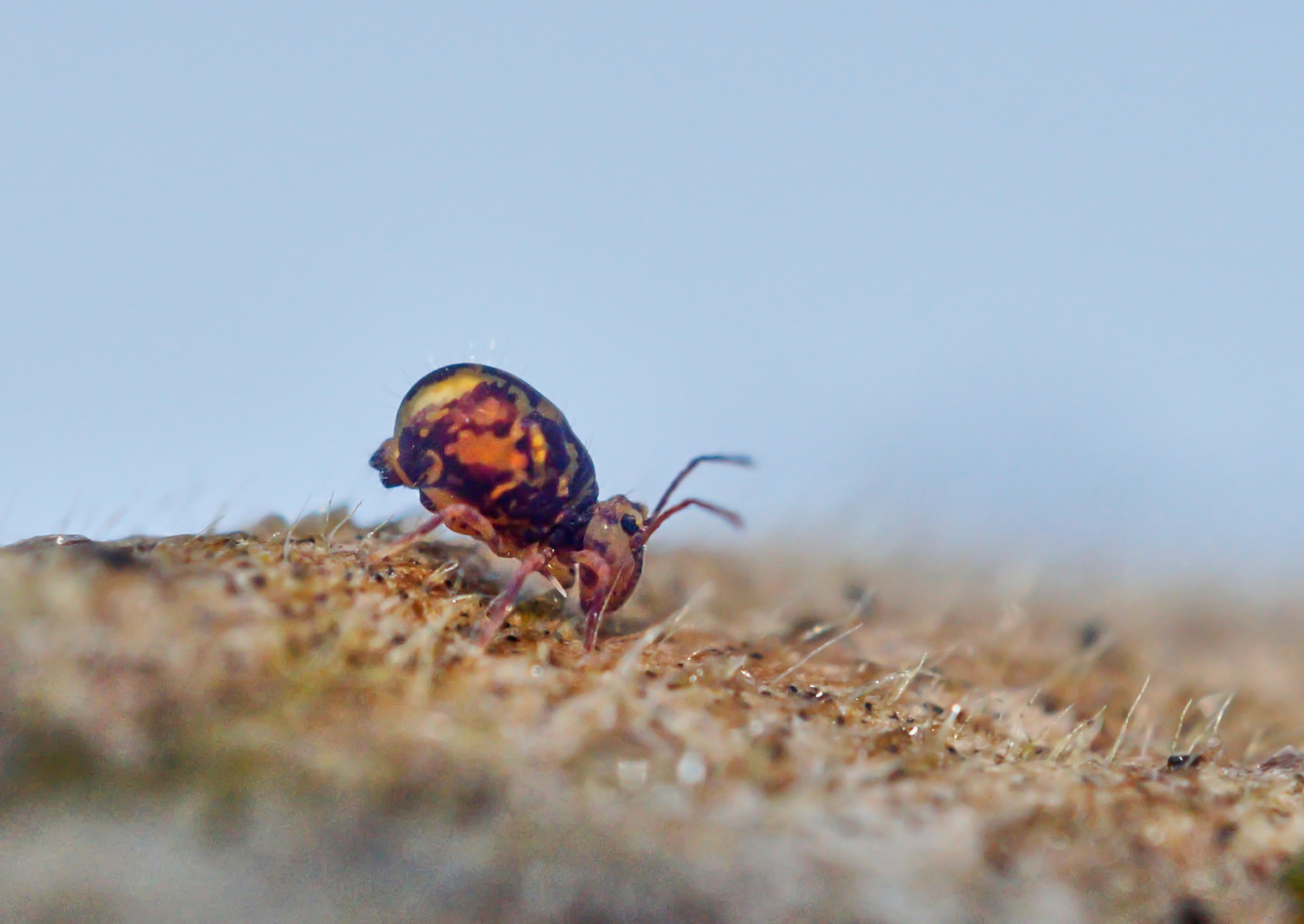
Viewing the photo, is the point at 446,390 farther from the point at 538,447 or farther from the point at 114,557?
the point at 114,557

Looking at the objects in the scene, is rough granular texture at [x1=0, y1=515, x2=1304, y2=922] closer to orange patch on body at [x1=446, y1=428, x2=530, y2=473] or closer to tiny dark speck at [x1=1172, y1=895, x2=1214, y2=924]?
tiny dark speck at [x1=1172, y1=895, x2=1214, y2=924]

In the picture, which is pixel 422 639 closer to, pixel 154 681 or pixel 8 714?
pixel 154 681

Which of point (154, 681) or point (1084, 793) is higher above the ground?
point (154, 681)

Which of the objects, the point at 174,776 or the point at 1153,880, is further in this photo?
the point at 1153,880

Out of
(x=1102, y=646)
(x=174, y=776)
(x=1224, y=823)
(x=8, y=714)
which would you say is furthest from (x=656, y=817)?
(x=1102, y=646)

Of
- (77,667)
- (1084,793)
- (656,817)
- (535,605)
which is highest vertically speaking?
(77,667)

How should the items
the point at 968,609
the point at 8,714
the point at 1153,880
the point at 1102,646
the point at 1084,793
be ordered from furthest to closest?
the point at 968,609 → the point at 1102,646 → the point at 1084,793 → the point at 1153,880 → the point at 8,714

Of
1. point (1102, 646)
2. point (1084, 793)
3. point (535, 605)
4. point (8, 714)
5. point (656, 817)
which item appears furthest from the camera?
point (1102, 646)

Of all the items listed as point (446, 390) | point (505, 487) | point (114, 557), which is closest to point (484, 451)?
point (505, 487)
